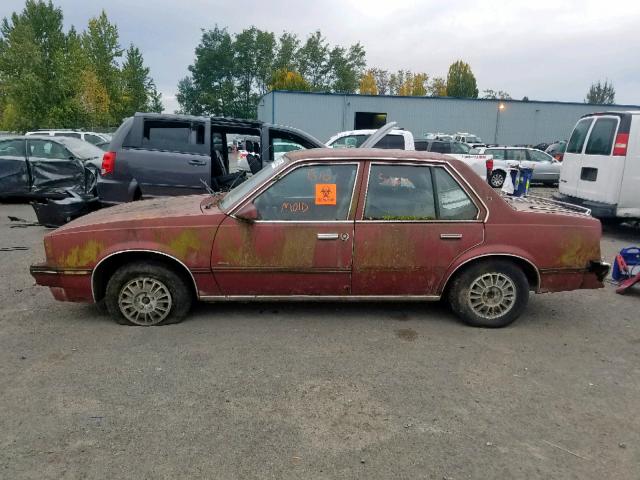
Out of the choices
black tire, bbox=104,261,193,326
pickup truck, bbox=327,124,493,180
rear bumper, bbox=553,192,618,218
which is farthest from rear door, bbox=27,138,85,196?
rear bumper, bbox=553,192,618,218

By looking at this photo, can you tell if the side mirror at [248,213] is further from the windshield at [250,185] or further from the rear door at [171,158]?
the rear door at [171,158]

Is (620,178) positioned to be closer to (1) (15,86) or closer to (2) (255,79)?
(1) (15,86)

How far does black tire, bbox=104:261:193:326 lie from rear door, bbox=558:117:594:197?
750cm

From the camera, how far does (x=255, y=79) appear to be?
257 ft

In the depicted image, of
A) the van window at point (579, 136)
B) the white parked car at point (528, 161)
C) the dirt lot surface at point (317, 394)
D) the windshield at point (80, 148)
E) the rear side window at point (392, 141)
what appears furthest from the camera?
the white parked car at point (528, 161)

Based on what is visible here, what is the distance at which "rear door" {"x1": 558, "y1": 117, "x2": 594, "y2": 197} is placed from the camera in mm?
8523

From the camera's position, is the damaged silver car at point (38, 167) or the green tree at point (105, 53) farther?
the green tree at point (105, 53)

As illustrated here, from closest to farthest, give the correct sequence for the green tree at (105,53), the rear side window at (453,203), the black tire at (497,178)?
the rear side window at (453,203)
the black tire at (497,178)
the green tree at (105,53)

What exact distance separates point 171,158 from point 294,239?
401cm

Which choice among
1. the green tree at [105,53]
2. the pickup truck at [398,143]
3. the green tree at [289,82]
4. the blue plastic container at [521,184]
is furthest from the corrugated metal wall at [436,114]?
the green tree at [289,82]

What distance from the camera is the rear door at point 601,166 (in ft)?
25.2

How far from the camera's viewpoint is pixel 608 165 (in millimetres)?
7777

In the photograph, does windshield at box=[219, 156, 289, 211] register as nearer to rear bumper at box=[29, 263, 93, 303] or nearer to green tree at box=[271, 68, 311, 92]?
rear bumper at box=[29, 263, 93, 303]

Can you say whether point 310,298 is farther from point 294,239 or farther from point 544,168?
point 544,168
